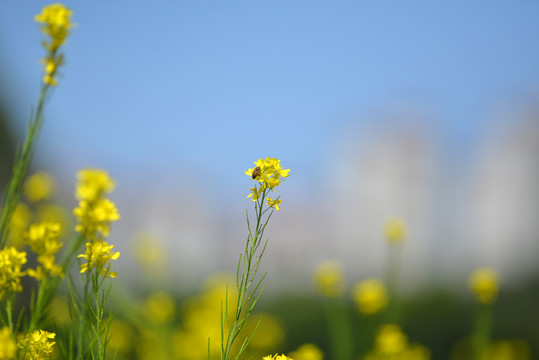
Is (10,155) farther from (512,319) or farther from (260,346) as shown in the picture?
(512,319)

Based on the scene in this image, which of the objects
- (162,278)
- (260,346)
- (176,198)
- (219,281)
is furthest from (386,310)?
(176,198)

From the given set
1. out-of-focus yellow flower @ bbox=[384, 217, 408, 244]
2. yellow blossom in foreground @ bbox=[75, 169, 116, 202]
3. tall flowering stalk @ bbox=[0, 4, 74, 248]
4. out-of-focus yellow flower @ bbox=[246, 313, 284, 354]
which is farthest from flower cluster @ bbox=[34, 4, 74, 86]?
out-of-focus yellow flower @ bbox=[246, 313, 284, 354]

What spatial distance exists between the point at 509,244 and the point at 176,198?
1435 cm

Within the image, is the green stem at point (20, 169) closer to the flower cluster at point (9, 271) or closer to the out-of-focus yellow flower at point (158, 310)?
the flower cluster at point (9, 271)

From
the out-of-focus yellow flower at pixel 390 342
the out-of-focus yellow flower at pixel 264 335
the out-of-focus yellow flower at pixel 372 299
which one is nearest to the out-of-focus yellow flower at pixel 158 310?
the out-of-focus yellow flower at pixel 264 335

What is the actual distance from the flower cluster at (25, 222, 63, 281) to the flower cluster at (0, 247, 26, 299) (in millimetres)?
47

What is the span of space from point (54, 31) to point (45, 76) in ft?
0.43

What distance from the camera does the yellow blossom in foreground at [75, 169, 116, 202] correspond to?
106 centimetres

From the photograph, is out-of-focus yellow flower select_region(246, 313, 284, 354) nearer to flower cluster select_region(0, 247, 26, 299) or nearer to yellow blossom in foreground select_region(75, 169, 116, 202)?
flower cluster select_region(0, 247, 26, 299)

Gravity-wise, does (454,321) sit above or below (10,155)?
below

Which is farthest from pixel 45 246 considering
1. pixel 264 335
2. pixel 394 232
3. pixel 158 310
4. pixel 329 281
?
pixel 264 335

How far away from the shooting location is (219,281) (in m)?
4.43

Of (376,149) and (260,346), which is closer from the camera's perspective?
(260,346)

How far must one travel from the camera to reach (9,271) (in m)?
1.17
